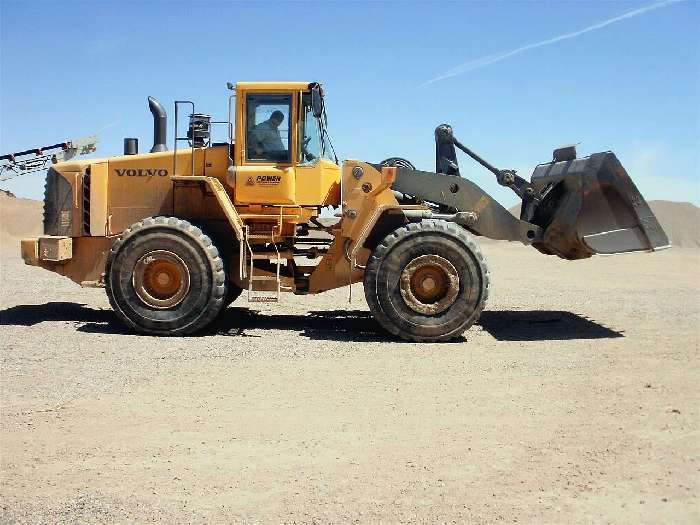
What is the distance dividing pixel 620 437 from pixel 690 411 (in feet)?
3.35

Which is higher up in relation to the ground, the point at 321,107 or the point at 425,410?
the point at 321,107

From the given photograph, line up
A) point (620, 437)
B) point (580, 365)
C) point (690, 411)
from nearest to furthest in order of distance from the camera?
point (620, 437) < point (690, 411) < point (580, 365)

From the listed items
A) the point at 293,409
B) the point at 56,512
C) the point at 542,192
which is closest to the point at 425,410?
the point at 293,409

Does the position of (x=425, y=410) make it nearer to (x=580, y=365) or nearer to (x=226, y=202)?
(x=580, y=365)

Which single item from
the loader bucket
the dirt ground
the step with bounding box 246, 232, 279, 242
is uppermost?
the loader bucket

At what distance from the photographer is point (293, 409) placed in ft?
20.5

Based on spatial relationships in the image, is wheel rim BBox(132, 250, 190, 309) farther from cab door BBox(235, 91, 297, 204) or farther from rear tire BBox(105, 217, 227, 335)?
cab door BBox(235, 91, 297, 204)

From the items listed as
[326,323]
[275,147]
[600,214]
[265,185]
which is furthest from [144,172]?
[600,214]

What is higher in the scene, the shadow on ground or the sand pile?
the sand pile

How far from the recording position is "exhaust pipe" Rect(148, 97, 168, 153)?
11.2m

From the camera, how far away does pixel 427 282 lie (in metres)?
9.59

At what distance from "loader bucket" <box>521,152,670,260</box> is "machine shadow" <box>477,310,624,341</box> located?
42.8 inches

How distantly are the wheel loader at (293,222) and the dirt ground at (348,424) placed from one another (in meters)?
0.60

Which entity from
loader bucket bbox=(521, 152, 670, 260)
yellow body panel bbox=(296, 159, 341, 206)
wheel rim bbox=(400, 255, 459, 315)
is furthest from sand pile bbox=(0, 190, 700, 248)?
loader bucket bbox=(521, 152, 670, 260)
